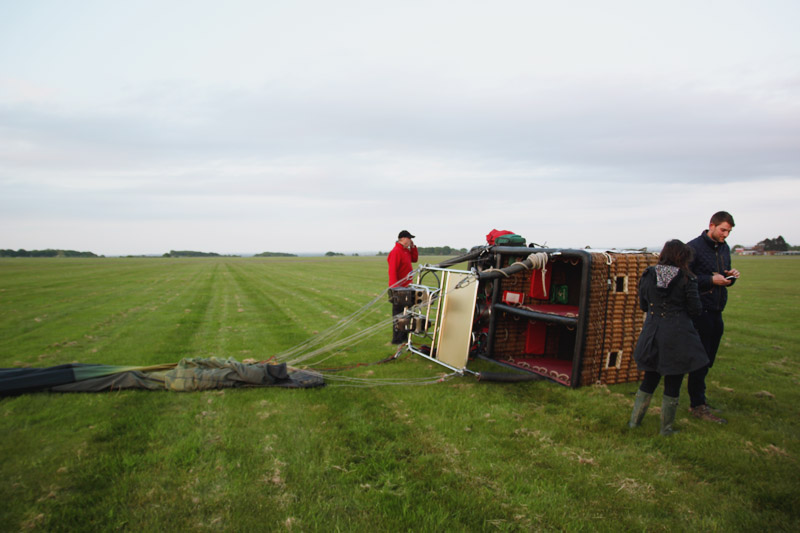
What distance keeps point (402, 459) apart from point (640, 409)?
267 cm

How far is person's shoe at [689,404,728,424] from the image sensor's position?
474cm

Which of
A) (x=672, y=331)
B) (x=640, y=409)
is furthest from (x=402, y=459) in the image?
(x=672, y=331)

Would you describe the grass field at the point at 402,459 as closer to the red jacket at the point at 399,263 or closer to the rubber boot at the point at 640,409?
the rubber boot at the point at 640,409

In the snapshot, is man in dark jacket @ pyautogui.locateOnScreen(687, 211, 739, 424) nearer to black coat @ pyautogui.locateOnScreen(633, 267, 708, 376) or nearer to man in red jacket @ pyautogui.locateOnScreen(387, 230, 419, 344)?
black coat @ pyautogui.locateOnScreen(633, 267, 708, 376)

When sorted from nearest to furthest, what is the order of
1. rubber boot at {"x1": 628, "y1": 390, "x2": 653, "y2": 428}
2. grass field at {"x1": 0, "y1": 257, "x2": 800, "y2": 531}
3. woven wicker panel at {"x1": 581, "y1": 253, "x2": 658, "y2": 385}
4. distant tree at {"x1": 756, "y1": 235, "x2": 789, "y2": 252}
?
grass field at {"x1": 0, "y1": 257, "x2": 800, "y2": 531}
rubber boot at {"x1": 628, "y1": 390, "x2": 653, "y2": 428}
woven wicker panel at {"x1": 581, "y1": 253, "x2": 658, "y2": 385}
distant tree at {"x1": 756, "y1": 235, "x2": 789, "y2": 252}

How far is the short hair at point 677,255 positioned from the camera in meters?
4.28

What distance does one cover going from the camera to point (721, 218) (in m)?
4.90

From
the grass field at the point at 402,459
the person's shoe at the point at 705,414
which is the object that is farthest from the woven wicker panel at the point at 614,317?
the person's shoe at the point at 705,414

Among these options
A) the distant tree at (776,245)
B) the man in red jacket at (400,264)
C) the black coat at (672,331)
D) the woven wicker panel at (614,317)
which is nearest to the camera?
the black coat at (672,331)

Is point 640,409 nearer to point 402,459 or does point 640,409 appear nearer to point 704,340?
point 704,340

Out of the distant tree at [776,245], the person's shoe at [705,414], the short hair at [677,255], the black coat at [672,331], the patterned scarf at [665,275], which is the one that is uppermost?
the distant tree at [776,245]

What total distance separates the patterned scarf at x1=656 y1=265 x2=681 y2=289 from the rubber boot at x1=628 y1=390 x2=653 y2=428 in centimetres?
121

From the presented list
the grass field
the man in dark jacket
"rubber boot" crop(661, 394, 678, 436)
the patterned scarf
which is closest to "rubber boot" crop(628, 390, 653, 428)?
the grass field

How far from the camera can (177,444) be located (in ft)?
13.7
